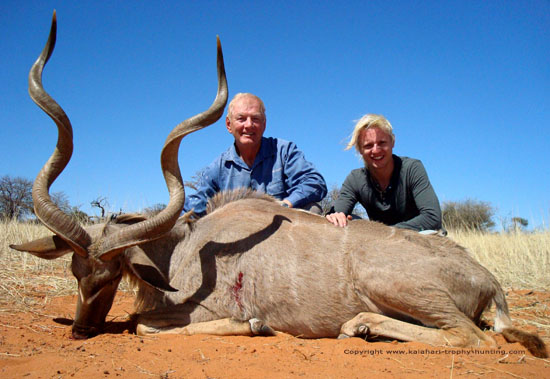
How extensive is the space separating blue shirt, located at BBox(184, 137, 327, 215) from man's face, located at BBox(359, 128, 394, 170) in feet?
2.38

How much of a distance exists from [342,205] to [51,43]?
3.58m

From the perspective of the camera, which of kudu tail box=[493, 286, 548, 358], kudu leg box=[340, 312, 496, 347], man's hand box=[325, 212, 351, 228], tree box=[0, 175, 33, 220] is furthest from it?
tree box=[0, 175, 33, 220]

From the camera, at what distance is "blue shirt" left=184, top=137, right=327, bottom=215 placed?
18.6ft

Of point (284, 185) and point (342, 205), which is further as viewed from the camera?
point (284, 185)

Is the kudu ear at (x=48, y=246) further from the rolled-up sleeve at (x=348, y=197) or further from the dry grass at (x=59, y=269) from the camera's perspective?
the rolled-up sleeve at (x=348, y=197)

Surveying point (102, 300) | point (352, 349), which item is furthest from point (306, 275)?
point (102, 300)

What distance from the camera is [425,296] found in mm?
3537

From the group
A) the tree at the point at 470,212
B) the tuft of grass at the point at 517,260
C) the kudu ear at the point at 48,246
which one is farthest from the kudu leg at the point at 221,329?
the tree at the point at 470,212

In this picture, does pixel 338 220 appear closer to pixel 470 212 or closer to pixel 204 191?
pixel 204 191

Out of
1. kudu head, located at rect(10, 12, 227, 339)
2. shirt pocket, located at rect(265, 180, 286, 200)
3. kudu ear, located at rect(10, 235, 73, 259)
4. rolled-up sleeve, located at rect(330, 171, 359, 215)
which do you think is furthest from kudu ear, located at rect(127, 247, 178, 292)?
rolled-up sleeve, located at rect(330, 171, 359, 215)

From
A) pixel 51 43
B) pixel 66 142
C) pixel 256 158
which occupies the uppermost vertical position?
pixel 51 43

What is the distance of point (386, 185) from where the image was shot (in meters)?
5.36

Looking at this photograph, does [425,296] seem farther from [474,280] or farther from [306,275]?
[306,275]

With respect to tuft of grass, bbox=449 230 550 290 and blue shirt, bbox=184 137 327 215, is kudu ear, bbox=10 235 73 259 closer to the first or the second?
blue shirt, bbox=184 137 327 215
